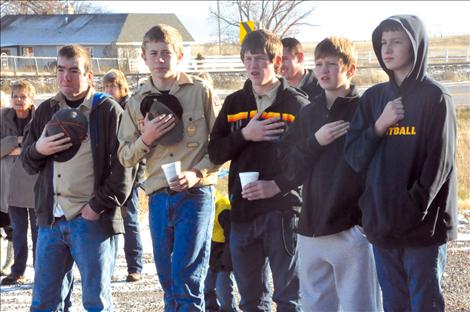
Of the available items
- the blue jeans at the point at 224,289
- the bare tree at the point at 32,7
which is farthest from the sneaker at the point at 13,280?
the bare tree at the point at 32,7

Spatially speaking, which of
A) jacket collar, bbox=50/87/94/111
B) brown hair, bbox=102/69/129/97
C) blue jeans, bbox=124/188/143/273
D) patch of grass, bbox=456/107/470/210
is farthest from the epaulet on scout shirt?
patch of grass, bbox=456/107/470/210

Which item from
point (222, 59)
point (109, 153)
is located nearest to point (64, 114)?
point (109, 153)

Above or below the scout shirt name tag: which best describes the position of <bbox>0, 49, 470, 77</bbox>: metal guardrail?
below

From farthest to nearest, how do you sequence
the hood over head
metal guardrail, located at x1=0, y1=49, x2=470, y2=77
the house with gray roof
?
the house with gray roof < metal guardrail, located at x1=0, y1=49, x2=470, y2=77 < the hood over head

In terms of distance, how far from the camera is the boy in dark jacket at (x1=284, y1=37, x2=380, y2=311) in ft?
16.7

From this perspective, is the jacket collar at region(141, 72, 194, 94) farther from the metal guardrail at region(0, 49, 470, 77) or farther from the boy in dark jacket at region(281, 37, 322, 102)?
the metal guardrail at region(0, 49, 470, 77)

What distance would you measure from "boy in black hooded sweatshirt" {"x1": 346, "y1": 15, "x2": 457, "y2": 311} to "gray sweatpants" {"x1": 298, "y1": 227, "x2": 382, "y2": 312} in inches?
12.4

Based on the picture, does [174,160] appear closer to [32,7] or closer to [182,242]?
[182,242]

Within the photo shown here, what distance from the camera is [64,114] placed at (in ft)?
18.1

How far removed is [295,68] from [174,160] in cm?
214

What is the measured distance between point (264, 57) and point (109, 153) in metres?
1.25

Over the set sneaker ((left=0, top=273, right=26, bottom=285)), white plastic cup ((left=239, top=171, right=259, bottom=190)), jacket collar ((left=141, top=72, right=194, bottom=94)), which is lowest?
sneaker ((left=0, top=273, right=26, bottom=285))

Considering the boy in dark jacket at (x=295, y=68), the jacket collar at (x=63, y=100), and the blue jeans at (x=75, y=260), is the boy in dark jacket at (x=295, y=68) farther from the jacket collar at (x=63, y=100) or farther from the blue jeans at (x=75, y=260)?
the blue jeans at (x=75, y=260)

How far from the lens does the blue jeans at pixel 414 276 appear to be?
459 cm
